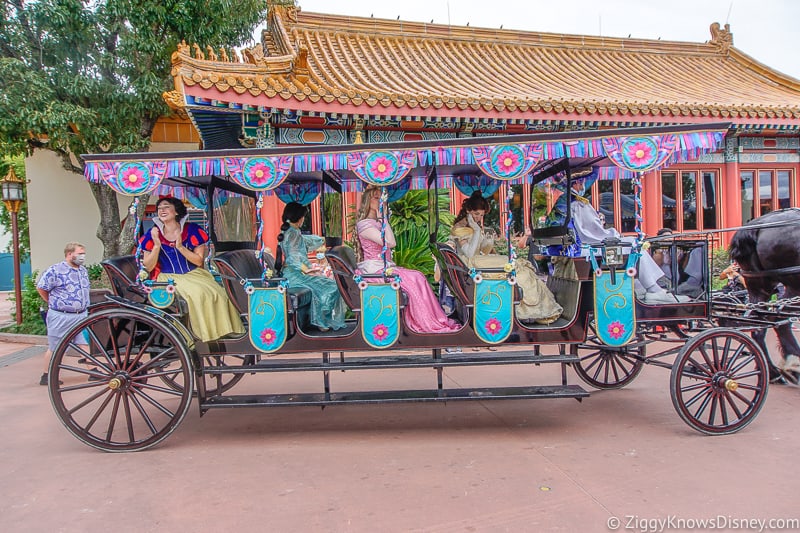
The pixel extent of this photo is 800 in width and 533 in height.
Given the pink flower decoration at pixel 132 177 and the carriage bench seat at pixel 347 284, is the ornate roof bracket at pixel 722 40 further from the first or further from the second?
the pink flower decoration at pixel 132 177

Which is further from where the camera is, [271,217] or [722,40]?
[722,40]

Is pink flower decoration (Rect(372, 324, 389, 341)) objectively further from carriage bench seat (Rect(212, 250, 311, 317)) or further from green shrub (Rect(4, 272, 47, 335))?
green shrub (Rect(4, 272, 47, 335))

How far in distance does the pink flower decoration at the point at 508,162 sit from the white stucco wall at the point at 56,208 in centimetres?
915

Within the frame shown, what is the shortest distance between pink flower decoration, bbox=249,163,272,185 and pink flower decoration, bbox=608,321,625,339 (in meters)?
2.85

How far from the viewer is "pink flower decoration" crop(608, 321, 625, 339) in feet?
14.2

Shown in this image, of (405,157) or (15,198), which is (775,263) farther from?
(15,198)

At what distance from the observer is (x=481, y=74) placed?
10.7 m

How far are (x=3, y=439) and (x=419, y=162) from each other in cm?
410

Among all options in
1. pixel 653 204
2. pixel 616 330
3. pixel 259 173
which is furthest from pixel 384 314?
pixel 653 204

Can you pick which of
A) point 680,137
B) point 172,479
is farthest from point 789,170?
point 172,479

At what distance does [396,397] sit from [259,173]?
1.98 metres

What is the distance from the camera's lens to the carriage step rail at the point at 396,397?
423 centimetres

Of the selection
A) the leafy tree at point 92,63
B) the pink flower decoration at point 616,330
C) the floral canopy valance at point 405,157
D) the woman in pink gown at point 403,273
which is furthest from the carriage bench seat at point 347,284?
the leafy tree at point 92,63

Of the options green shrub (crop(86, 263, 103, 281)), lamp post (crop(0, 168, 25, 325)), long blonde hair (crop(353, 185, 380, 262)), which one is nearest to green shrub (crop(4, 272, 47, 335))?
lamp post (crop(0, 168, 25, 325))
